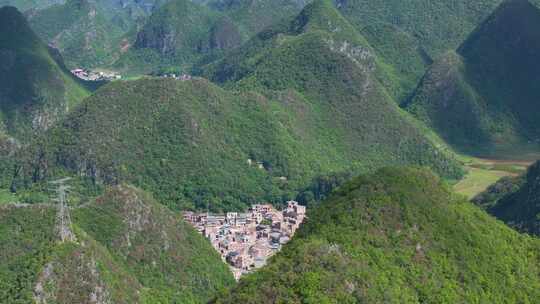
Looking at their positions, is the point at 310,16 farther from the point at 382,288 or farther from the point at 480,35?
the point at 382,288

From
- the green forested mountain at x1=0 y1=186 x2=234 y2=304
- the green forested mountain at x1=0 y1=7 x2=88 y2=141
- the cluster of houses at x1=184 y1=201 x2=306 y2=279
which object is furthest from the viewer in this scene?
the green forested mountain at x1=0 y1=7 x2=88 y2=141

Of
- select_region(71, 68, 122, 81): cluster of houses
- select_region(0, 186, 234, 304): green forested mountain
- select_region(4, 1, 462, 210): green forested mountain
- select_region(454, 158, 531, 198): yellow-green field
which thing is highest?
select_region(0, 186, 234, 304): green forested mountain

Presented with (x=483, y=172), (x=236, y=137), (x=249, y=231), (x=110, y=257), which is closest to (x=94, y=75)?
(x=236, y=137)

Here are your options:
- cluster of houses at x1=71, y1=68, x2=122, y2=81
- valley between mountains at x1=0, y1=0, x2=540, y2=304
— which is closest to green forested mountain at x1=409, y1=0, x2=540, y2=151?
valley between mountains at x1=0, y1=0, x2=540, y2=304

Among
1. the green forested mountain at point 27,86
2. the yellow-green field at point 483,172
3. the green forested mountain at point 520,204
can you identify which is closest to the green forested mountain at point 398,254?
the green forested mountain at point 520,204

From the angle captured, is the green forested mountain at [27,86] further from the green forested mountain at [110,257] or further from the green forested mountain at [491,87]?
the green forested mountain at [110,257]

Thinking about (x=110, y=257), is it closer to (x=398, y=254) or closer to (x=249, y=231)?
(x=398, y=254)

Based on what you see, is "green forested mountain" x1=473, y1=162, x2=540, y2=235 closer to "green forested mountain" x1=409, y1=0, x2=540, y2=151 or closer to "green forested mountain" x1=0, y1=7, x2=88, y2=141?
"green forested mountain" x1=409, y1=0, x2=540, y2=151
